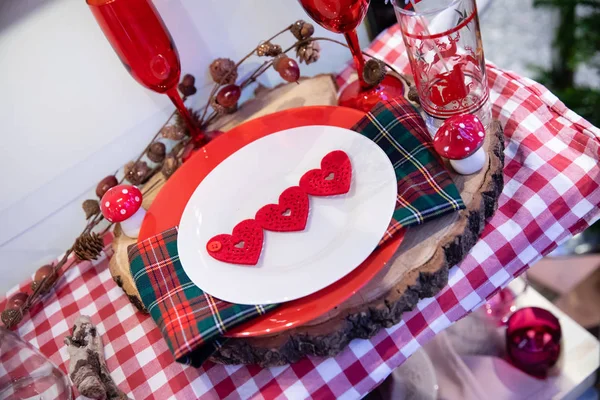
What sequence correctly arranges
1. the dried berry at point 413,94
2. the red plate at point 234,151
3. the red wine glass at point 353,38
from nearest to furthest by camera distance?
the red plate at point 234,151 < the red wine glass at point 353,38 < the dried berry at point 413,94

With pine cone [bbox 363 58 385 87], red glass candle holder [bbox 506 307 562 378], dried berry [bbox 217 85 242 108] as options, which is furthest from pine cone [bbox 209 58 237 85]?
red glass candle holder [bbox 506 307 562 378]

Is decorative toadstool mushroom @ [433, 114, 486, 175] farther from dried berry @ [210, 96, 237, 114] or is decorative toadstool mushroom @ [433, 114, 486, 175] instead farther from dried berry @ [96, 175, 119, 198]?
dried berry @ [96, 175, 119, 198]

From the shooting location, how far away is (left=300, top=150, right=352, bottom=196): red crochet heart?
2.39 feet

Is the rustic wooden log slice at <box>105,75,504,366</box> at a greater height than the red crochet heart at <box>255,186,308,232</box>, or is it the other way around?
the red crochet heart at <box>255,186,308,232</box>

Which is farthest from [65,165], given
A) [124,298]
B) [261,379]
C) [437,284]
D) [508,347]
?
A: [508,347]

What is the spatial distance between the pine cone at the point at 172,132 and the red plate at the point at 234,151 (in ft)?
0.28

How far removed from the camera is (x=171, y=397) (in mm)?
720

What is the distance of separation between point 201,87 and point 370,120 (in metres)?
0.36

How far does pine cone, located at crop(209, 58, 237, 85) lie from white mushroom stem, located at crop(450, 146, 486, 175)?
1.31 feet

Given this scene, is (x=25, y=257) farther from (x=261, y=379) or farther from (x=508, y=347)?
(x=508, y=347)

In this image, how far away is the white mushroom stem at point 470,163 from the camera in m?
0.72

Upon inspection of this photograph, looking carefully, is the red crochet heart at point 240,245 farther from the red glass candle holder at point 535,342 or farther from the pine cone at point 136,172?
the red glass candle holder at point 535,342

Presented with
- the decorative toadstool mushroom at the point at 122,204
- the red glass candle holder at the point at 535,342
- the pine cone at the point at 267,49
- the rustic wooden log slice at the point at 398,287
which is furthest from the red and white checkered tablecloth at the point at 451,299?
the pine cone at the point at 267,49

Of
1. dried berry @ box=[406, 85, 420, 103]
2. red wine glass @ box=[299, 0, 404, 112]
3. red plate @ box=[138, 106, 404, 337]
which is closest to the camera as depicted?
red plate @ box=[138, 106, 404, 337]
